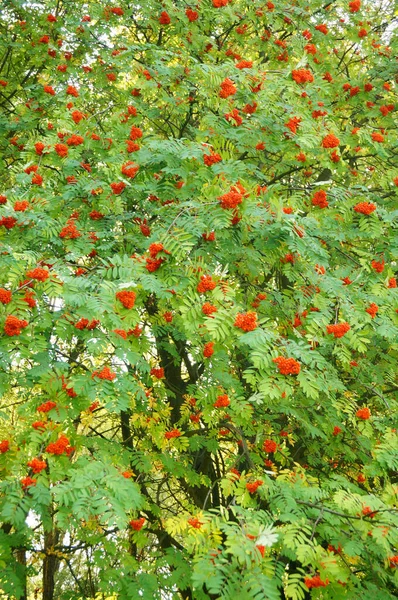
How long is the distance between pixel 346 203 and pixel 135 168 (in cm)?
180

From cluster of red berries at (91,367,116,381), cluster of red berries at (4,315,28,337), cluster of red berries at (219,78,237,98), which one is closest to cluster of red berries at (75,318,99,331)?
cluster of red berries at (91,367,116,381)

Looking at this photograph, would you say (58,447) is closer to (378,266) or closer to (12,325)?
(12,325)

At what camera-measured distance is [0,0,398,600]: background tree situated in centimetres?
312

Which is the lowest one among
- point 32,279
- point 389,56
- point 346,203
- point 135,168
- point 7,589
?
point 7,589

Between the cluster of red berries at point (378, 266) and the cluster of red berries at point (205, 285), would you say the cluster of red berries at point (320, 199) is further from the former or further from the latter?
the cluster of red berries at point (205, 285)

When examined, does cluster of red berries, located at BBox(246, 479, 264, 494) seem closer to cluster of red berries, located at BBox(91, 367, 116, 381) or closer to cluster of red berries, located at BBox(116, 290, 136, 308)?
cluster of red berries, located at BBox(91, 367, 116, 381)

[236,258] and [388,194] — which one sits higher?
[388,194]


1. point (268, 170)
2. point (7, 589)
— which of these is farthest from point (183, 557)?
point (268, 170)

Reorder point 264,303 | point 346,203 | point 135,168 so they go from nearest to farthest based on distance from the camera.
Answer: point 135,168, point 346,203, point 264,303

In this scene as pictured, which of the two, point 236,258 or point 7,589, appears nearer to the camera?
point 7,589

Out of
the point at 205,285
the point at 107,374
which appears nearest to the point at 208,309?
the point at 205,285

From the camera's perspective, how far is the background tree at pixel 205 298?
312 cm

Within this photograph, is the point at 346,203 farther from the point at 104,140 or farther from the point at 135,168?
the point at 104,140

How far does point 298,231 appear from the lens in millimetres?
3633
